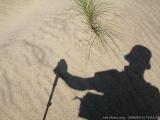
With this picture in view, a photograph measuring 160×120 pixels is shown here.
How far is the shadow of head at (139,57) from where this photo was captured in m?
4.21

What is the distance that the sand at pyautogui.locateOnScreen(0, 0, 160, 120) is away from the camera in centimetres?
362

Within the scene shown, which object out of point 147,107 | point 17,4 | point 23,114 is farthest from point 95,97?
point 17,4

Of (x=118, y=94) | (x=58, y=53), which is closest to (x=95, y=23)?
(x=58, y=53)

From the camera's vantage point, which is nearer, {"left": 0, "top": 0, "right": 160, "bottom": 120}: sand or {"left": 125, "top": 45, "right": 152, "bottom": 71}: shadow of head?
{"left": 0, "top": 0, "right": 160, "bottom": 120}: sand

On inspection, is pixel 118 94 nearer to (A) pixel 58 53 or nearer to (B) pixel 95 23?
(A) pixel 58 53

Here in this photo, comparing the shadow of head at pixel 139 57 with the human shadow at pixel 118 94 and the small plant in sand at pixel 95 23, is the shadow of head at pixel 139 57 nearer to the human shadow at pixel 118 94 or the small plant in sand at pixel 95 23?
the human shadow at pixel 118 94

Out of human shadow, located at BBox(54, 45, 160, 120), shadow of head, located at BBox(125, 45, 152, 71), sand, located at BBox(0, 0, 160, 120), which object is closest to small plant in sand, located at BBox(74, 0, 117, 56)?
sand, located at BBox(0, 0, 160, 120)

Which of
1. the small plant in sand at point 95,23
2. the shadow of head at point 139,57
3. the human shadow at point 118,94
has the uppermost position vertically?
the small plant in sand at point 95,23

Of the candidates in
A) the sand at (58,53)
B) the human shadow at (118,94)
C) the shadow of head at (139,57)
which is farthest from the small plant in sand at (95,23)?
the human shadow at (118,94)

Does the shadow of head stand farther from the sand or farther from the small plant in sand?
the small plant in sand

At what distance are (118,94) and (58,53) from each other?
128 centimetres

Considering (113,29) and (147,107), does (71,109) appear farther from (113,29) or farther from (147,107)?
(113,29)

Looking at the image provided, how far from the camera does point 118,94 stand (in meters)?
3.84

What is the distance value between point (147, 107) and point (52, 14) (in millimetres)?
2722
